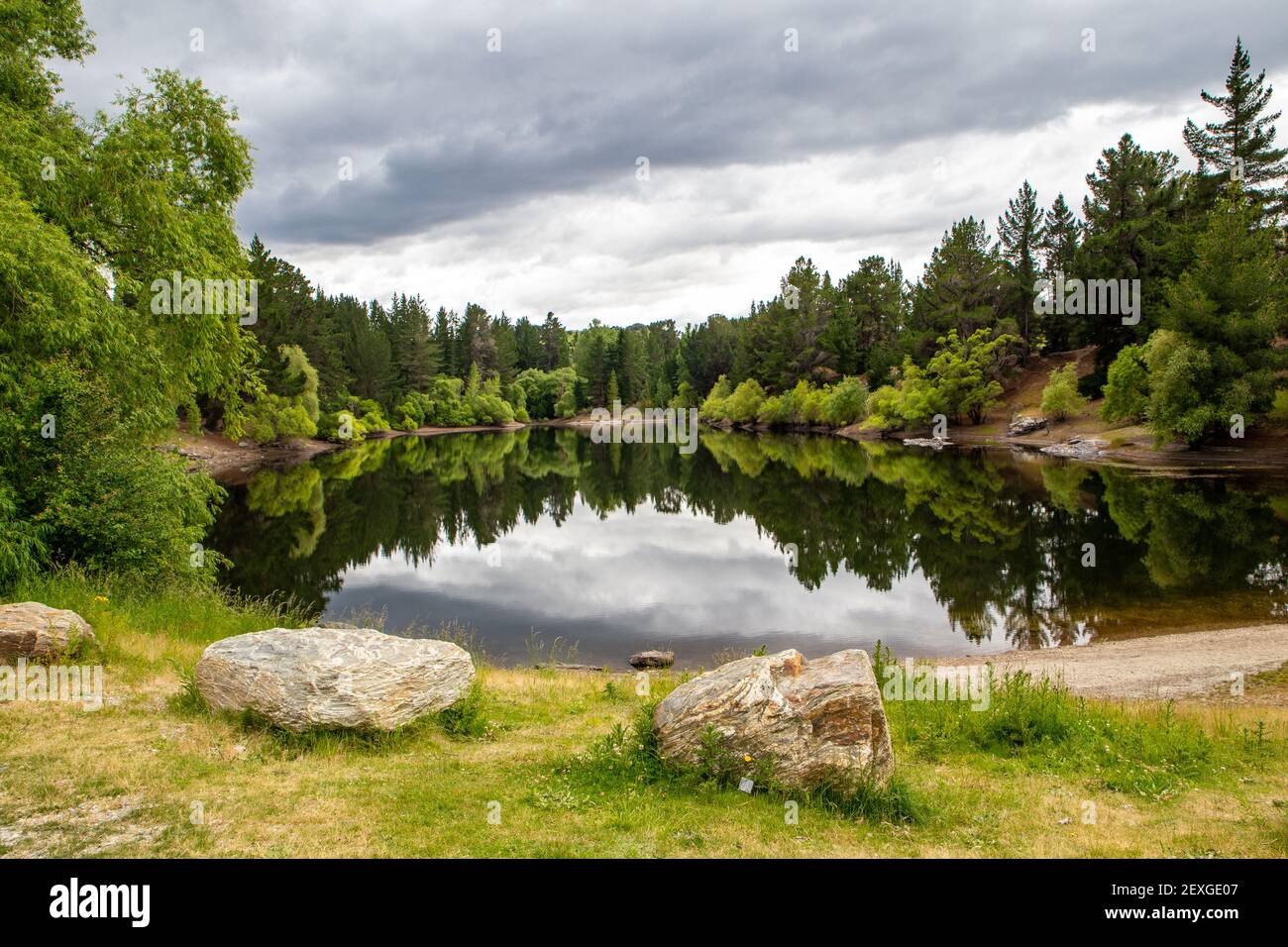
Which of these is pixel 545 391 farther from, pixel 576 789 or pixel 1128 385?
pixel 576 789

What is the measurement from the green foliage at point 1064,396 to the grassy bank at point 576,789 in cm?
6173

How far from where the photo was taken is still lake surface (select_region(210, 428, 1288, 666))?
21.8 m

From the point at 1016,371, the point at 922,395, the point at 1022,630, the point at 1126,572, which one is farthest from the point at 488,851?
the point at 1016,371

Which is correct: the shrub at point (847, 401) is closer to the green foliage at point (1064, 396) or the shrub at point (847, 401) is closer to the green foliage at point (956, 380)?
the green foliage at point (956, 380)

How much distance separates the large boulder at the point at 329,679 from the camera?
8.66 meters

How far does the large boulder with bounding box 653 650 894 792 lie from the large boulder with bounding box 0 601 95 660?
881 centimetres

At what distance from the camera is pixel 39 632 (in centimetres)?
1065

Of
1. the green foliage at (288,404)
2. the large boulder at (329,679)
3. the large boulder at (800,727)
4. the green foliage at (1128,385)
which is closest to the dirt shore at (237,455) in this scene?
the green foliage at (288,404)

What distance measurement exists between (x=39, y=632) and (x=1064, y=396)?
70.9 metres

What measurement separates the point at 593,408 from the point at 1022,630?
124m
